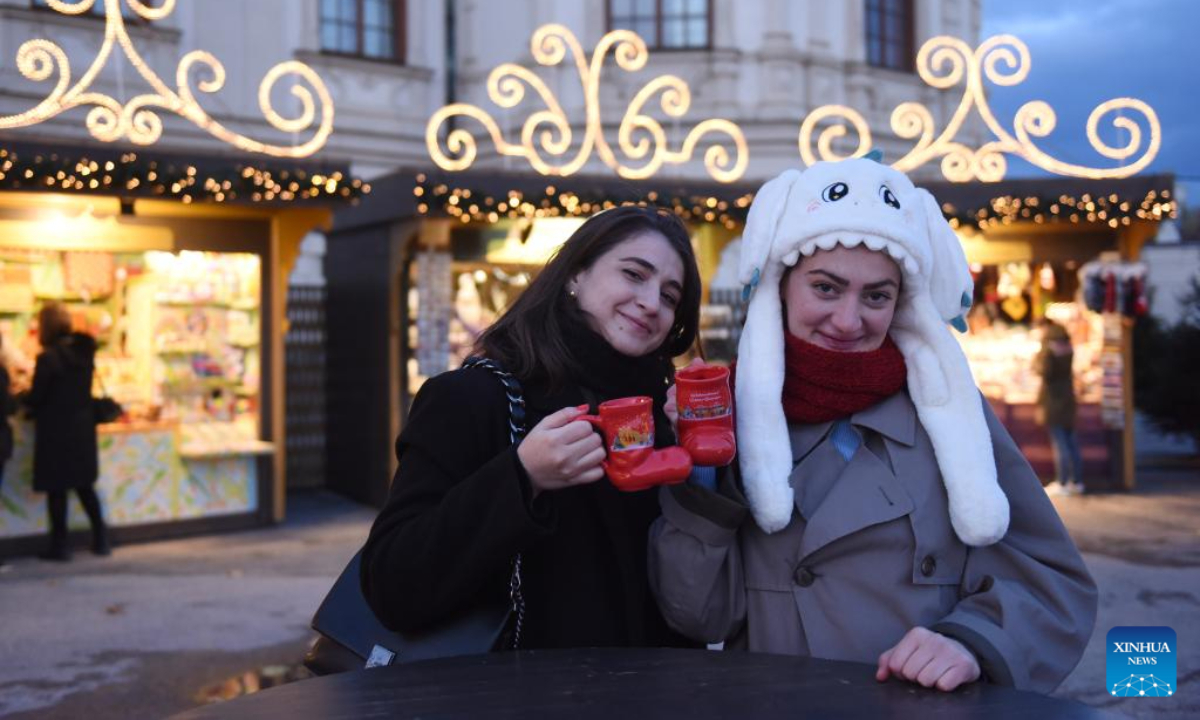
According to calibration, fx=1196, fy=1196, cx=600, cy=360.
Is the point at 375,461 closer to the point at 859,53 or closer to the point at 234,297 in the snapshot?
the point at 234,297

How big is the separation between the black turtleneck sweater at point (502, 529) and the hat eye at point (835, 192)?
0.51 m

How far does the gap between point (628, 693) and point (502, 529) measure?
0.37 meters

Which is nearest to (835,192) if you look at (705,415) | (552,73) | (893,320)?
(893,320)

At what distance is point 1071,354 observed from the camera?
11.4 m

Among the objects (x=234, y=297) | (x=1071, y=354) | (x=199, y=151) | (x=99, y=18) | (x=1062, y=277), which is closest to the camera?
(x=199, y=151)

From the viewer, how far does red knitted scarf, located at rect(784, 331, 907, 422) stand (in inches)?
89.5

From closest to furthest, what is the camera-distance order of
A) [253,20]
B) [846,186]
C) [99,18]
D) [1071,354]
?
[846,186] < [1071,354] < [99,18] < [253,20]

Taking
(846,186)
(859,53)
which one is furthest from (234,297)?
(859,53)

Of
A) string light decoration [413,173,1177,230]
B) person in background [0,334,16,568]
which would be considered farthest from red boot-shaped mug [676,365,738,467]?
string light decoration [413,173,1177,230]

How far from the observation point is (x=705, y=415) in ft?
7.02

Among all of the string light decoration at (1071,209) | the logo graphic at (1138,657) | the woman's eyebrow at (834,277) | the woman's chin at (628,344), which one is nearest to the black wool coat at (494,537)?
the woman's chin at (628,344)

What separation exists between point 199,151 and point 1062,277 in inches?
328

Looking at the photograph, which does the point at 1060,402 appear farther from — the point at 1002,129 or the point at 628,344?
the point at 628,344

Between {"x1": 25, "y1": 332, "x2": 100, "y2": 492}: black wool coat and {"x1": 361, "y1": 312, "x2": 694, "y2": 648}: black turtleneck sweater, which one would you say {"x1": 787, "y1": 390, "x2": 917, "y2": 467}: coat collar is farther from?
{"x1": 25, "y1": 332, "x2": 100, "y2": 492}: black wool coat
